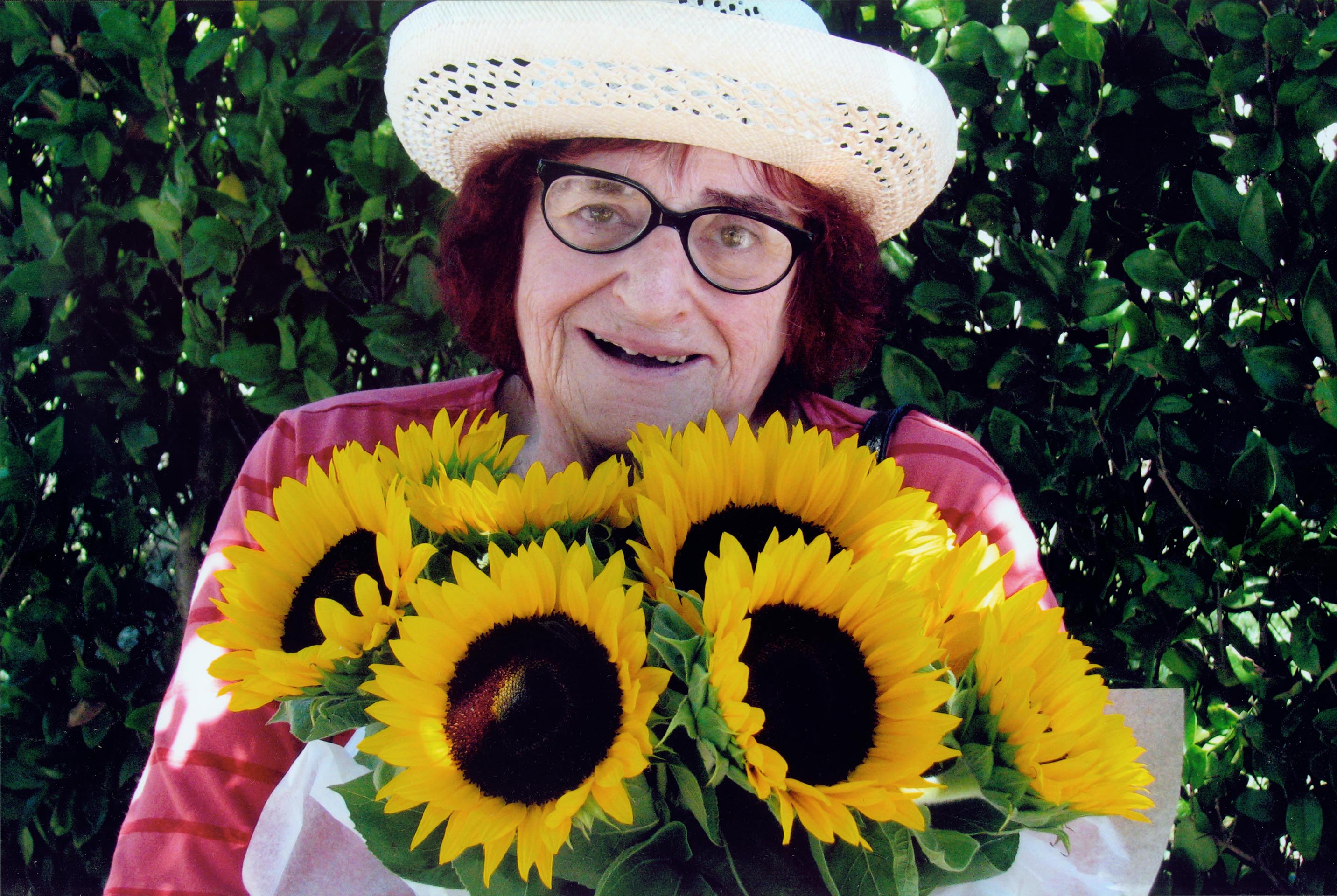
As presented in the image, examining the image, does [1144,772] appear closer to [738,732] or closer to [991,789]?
[991,789]

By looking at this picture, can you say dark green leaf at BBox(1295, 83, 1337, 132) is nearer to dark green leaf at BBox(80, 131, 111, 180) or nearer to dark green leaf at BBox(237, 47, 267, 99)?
dark green leaf at BBox(237, 47, 267, 99)

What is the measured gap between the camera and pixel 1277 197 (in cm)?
141

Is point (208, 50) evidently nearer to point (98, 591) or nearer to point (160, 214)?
point (160, 214)

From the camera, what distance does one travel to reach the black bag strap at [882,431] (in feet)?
4.55

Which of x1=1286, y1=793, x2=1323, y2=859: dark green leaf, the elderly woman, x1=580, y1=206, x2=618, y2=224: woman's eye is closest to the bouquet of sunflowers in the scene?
the elderly woman

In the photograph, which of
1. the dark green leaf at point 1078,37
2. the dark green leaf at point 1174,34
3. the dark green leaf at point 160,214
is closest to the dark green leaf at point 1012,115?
the dark green leaf at point 1078,37

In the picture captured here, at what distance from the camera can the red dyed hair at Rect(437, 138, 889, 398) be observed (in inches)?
48.7

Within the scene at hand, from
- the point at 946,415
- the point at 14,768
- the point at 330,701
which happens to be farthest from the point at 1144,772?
the point at 14,768

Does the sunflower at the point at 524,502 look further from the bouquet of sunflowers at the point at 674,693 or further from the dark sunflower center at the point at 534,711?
the dark sunflower center at the point at 534,711

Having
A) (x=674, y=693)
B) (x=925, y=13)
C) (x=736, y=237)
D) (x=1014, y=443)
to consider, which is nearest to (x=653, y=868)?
(x=674, y=693)

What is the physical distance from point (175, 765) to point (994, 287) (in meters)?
1.55

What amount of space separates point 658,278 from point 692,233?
8 cm

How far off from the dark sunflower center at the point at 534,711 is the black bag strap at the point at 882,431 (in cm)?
83

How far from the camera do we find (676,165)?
1.12m
